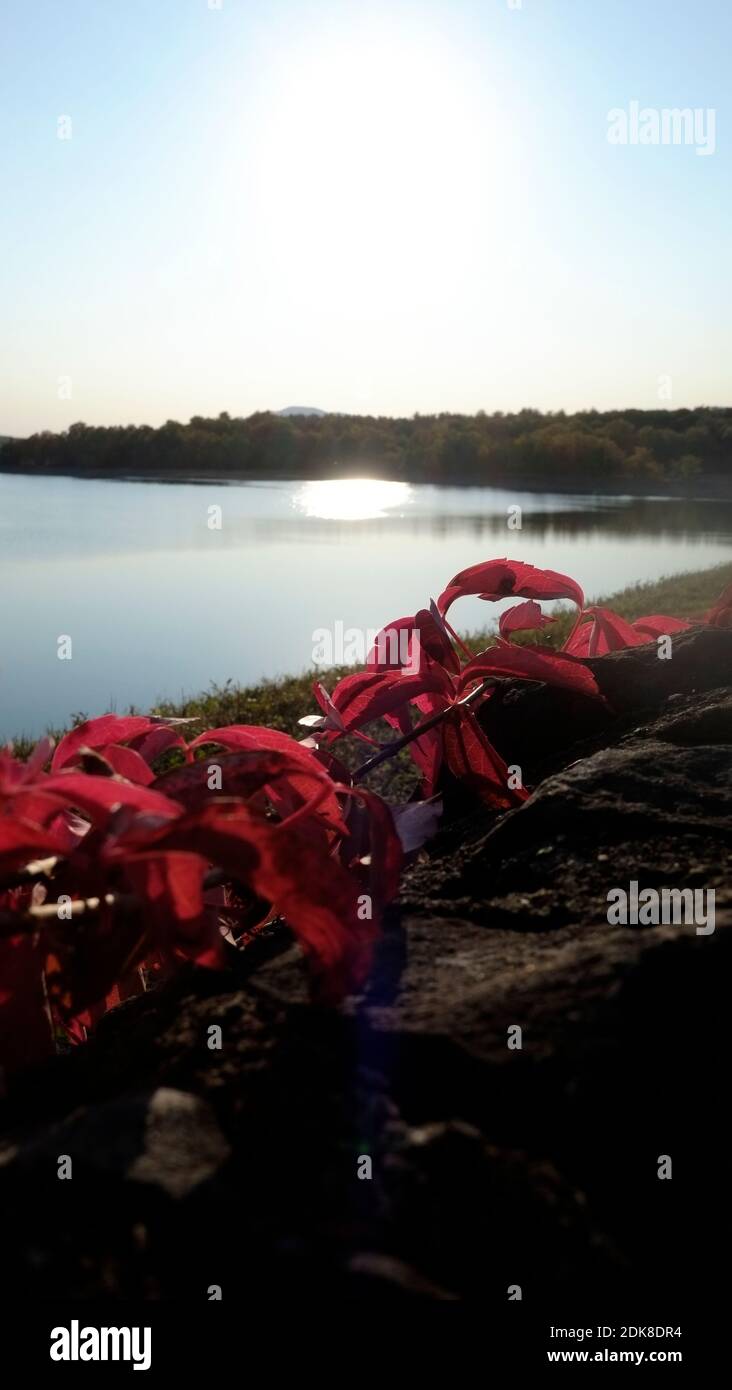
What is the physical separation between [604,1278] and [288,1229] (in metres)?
0.12

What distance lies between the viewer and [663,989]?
0.41m

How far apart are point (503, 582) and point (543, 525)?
33728 millimetres

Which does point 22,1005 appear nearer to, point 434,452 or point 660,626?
point 660,626

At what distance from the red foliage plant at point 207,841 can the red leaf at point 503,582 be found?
60 mm

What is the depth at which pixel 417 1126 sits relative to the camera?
1.21 ft

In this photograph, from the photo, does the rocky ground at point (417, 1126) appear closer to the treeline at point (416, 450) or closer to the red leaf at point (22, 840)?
the red leaf at point (22, 840)

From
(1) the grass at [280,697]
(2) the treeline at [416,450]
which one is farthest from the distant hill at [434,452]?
(1) the grass at [280,697]

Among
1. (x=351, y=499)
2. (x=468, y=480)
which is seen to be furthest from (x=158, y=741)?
(x=468, y=480)

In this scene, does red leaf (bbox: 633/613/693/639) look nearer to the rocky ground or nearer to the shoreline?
the rocky ground

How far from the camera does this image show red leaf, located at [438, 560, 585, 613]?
76 centimetres

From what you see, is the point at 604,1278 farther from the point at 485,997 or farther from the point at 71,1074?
the point at 71,1074

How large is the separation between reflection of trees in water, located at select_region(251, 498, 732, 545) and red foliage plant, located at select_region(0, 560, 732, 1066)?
26.2 m

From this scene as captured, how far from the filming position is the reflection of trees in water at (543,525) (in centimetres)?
2906

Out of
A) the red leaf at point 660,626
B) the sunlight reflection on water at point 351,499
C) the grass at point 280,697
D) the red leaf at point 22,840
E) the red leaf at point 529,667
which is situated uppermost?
the sunlight reflection on water at point 351,499
